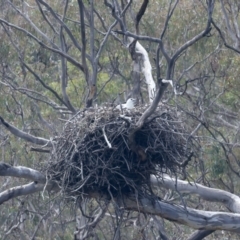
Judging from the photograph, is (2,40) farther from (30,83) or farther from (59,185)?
(59,185)

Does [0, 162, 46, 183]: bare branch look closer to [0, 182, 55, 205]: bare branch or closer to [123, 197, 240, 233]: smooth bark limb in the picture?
[0, 182, 55, 205]: bare branch

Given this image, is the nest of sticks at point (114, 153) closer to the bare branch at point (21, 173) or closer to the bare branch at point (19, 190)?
the bare branch at point (21, 173)

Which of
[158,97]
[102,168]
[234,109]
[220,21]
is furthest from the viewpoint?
[220,21]

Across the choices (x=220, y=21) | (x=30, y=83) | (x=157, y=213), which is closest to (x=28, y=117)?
(x=30, y=83)

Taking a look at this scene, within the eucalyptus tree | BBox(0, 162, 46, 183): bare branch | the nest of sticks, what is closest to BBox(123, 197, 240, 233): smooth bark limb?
the nest of sticks

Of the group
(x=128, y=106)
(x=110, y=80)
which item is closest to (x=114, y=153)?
(x=128, y=106)

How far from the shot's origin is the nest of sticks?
4.70 meters

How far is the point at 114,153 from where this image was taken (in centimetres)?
475

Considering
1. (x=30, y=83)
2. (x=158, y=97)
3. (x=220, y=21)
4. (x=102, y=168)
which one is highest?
(x=220, y=21)

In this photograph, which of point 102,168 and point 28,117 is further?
point 28,117

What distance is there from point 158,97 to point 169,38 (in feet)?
24.0

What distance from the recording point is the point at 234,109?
37.2ft

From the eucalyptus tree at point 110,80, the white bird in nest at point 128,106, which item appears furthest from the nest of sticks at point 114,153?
the eucalyptus tree at point 110,80

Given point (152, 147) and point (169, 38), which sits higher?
point (169, 38)
